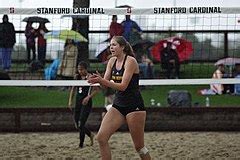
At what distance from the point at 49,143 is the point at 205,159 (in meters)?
2.92

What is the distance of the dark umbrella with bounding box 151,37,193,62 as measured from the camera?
509 inches

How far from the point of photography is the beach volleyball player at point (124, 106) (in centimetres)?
616

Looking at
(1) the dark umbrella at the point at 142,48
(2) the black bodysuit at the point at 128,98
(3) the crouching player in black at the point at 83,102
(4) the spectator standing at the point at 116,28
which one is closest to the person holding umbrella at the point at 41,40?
(4) the spectator standing at the point at 116,28

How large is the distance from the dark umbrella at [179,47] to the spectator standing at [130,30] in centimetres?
101

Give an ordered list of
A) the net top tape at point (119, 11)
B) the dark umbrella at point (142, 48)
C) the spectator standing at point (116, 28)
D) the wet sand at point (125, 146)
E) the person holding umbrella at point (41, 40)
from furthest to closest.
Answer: the dark umbrella at point (142, 48) → the person holding umbrella at point (41, 40) → the spectator standing at point (116, 28) → the net top tape at point (119, 11) → the wet sand at point (125, 146)

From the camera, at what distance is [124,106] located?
246 inches

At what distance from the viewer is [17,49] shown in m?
11.8

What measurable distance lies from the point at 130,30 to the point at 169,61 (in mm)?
2071

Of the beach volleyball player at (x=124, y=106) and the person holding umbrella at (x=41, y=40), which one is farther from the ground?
the person holding umbrella at (x=41, y=40)

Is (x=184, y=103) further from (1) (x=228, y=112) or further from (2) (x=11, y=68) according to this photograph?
(2) (x=11, y=68)

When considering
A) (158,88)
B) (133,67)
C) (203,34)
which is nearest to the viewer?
(133,67)

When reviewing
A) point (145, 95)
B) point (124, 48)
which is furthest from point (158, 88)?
point (124, 48)

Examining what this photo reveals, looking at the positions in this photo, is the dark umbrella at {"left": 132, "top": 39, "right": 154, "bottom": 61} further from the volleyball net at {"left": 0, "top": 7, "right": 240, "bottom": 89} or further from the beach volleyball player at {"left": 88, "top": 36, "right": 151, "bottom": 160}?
the beach volleyball player at {"left": 88, "top": 36, "right": 151, "bottom": 160}

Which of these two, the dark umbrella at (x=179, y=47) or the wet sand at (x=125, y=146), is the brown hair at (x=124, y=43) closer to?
the wet sand at (x=125, y=146)
